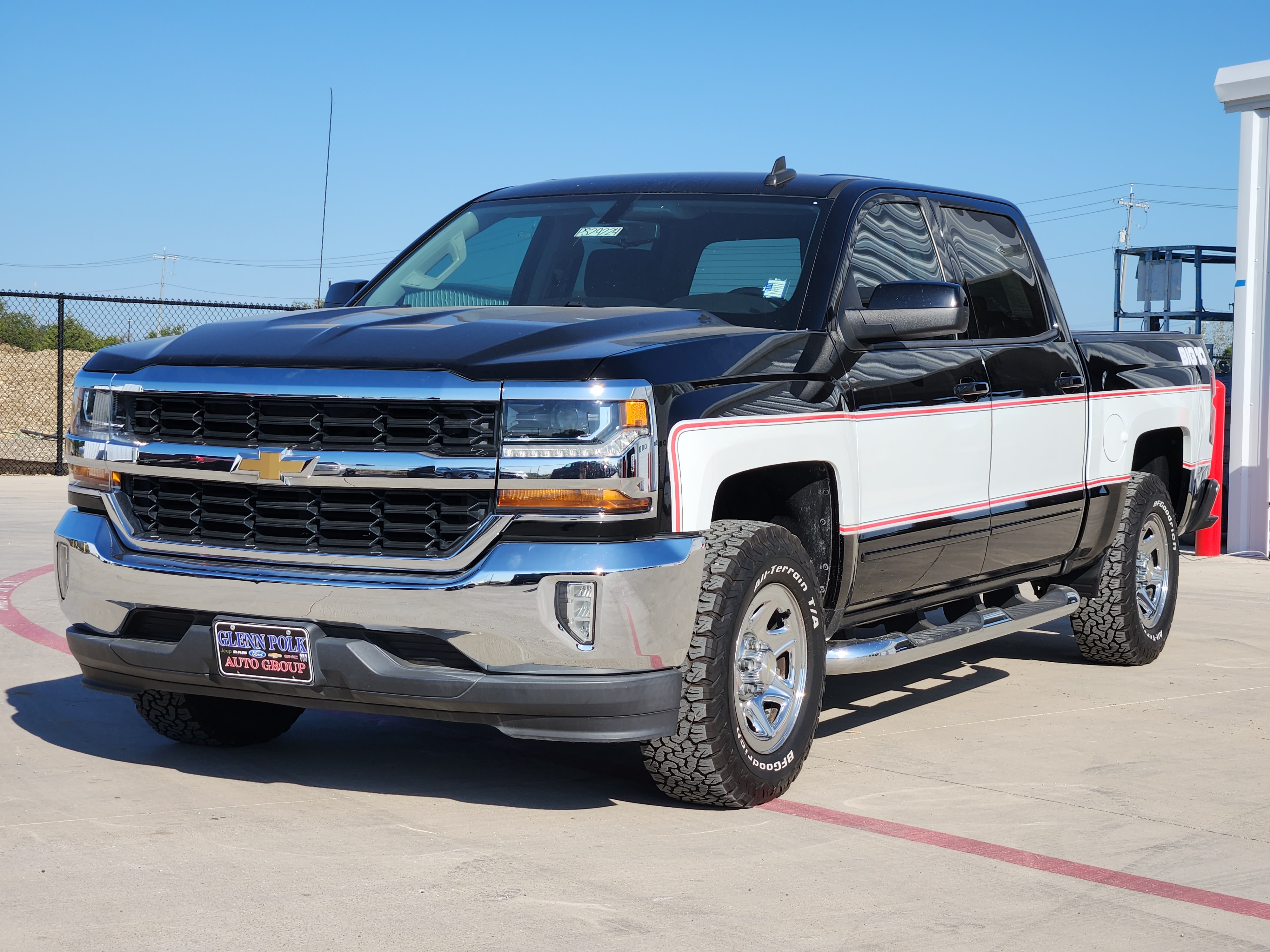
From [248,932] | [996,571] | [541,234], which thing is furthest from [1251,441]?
[248,932]

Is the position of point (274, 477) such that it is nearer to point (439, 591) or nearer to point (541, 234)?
point (439, 591)

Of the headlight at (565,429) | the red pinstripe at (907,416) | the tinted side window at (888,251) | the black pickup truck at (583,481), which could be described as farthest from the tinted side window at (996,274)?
the headlight at (565,429)

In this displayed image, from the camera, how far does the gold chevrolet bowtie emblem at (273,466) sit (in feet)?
14.0

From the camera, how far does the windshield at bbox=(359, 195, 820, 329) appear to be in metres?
5.35

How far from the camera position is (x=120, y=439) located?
461 centimetres

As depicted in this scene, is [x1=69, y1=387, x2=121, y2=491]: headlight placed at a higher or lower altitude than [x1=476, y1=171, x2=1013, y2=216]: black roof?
lower

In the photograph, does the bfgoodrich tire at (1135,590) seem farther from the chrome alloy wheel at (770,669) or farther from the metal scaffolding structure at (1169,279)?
the metal scaffolding structure at (1169,279)

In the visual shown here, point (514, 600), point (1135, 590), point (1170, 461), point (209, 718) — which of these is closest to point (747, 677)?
point (514, 600)

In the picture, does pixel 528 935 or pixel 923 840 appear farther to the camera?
pixel 923 840

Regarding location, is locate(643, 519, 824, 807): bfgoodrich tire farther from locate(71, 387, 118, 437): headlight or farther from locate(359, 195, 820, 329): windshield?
locate(71, 387, 118, 437): headlight

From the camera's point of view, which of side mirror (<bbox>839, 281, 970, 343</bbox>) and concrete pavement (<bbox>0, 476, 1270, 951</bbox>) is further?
side mirror (<bbox>839, 281, 970, 343</bbox>)

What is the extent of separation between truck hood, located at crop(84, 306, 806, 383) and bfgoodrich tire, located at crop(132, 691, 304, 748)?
3.86 feet

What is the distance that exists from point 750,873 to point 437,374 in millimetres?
1560

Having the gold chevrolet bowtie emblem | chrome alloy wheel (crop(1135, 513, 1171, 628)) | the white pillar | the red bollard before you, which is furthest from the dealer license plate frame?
the white pillar
